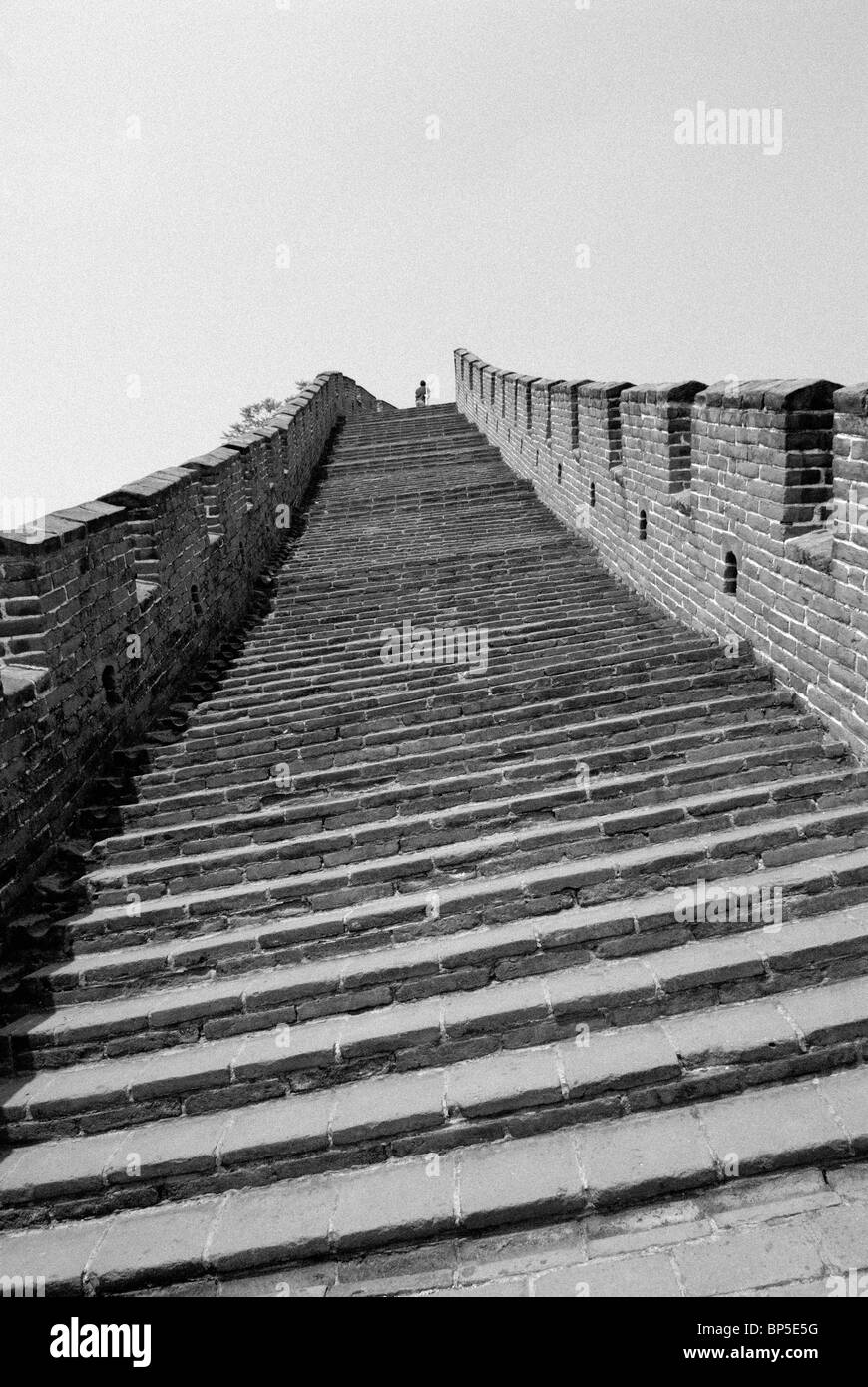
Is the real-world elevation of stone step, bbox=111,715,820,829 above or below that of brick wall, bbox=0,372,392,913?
below

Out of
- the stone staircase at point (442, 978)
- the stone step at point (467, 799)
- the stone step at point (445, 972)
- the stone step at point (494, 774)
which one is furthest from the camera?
the stone step at point (494, 774)

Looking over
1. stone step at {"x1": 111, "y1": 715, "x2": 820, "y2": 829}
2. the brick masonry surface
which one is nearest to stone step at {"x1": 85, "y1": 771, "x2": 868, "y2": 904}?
stone step at {"x1": 111, "y1": 715, "x2": 820, "y2": 829}

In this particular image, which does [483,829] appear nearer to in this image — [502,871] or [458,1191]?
[502,871]

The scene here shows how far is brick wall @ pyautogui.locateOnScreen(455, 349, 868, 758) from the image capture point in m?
4.05

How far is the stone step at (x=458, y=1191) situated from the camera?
2.79m

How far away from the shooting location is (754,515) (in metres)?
4.87

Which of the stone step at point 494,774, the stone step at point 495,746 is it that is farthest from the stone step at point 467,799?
the stone step at point 495,746

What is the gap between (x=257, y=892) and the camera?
400cm

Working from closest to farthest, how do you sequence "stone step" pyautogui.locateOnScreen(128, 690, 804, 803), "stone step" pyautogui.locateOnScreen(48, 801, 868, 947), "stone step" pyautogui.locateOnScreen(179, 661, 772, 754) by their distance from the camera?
"stone step" pyautogui.locateOnScreen(48, 801, 868, 947)
"stone step" pyautogui.locateOnScreen(128, 690, 804, 803)
"stone step" pyautogui.locateOnScreen(179, 661, 772, 754)

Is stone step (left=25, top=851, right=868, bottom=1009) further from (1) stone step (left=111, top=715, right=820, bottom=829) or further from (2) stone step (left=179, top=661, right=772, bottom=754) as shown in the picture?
(2) stone step (left=179, top=661, right=772, bottom=754)

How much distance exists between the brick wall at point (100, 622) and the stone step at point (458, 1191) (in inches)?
60.1

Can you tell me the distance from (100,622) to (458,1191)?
3.49 meters

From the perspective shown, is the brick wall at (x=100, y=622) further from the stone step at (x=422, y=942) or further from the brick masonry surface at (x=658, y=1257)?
the brick masonry surface at (x=658, y=1257)
